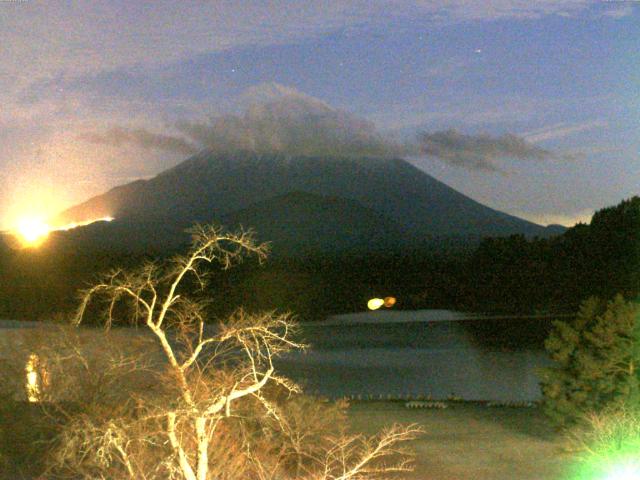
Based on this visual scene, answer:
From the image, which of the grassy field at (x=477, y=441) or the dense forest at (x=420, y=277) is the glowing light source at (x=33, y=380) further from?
the dense forest at (x=420, y=277)

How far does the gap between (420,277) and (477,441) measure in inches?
2235

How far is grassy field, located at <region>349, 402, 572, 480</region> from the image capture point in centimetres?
1280

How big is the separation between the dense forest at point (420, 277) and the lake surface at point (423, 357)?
2.11 metres

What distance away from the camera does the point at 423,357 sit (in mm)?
40562

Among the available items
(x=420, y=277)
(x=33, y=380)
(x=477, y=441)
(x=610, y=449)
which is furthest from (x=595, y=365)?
(x=420, y=277)

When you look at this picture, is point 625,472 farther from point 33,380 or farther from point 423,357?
point 423,357

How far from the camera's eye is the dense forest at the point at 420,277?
54156 mm

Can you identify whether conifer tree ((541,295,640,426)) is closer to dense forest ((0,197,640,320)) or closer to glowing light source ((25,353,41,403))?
glowing light source ((25,353,41,403))

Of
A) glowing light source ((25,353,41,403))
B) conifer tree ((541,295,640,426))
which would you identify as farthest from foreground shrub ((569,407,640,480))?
glowing light source ((25,353,41,403))

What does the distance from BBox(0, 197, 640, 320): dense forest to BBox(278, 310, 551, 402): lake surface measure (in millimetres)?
2107

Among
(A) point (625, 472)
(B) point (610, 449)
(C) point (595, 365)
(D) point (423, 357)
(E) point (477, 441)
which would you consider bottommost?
(D) point (423, 357)

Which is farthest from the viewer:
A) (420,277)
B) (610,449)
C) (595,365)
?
(420,277)

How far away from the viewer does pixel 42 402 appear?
12531 millimetres

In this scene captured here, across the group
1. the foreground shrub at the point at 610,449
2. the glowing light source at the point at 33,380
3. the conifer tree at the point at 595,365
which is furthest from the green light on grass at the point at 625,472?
the glowing light source at the point at 33,380
